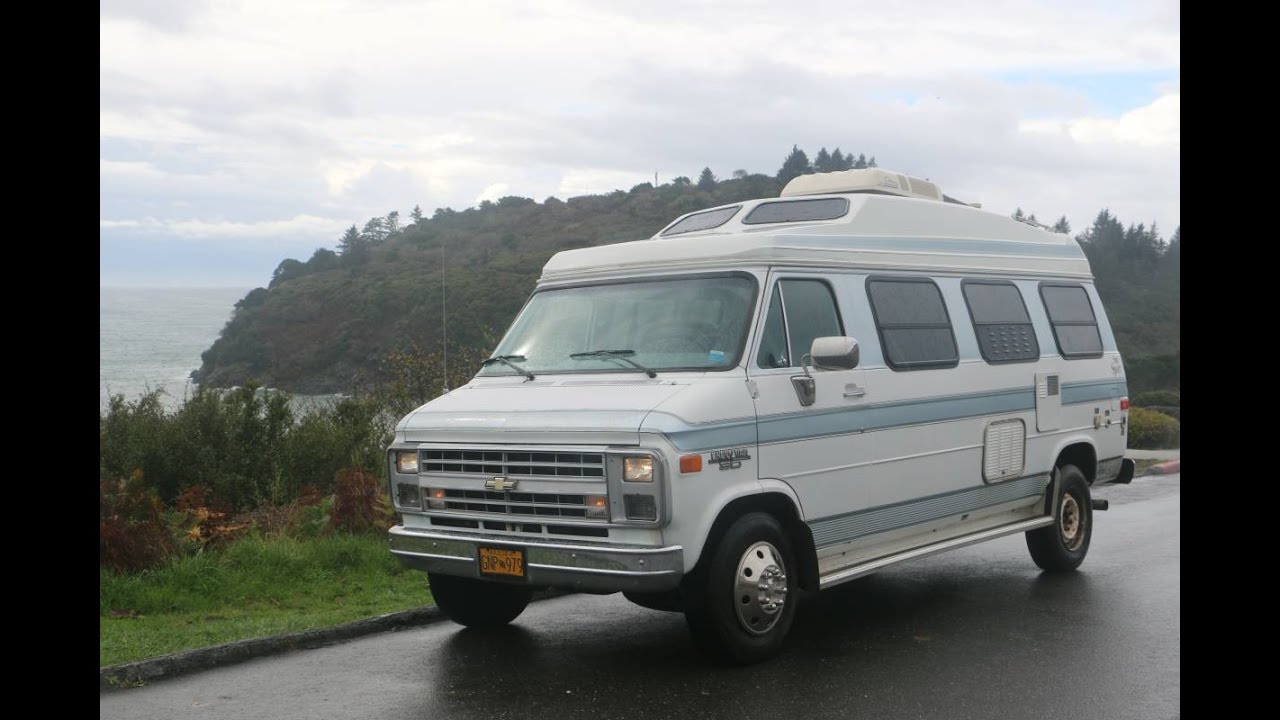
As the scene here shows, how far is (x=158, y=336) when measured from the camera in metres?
25.0

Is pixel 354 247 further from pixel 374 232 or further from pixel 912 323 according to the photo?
pixel 912 323

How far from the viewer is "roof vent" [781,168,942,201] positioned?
9.62m

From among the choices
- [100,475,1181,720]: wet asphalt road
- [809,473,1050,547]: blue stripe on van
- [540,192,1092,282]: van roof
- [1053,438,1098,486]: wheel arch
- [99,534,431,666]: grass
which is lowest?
[100,475,1181,720]: wet asphalt road

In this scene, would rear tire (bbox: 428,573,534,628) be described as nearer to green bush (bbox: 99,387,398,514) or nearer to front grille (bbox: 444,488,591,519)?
front grille (bbox: 444,488,591,519)

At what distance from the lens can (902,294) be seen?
28.9 ft

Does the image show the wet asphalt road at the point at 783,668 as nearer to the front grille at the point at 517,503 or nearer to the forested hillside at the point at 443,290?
the front grille at the point at 517,503

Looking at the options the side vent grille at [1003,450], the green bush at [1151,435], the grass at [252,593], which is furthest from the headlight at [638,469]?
the green bush at [1151,435]

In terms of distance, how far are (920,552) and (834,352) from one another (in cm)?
195

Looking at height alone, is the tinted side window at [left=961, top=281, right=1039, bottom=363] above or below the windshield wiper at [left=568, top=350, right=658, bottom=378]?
above

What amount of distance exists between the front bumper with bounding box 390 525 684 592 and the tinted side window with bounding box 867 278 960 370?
8.70 feet

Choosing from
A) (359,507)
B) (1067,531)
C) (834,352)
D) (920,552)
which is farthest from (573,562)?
(1067,531)

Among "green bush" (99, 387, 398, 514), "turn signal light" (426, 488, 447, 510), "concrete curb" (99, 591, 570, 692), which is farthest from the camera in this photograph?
"green bush" (99, 387, 398, 514)

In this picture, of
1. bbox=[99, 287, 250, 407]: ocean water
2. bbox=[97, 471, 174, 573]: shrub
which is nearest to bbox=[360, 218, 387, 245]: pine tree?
bbox=[99, 287, 250, 407]: ocean water
